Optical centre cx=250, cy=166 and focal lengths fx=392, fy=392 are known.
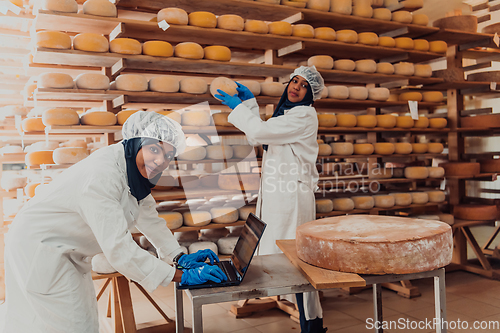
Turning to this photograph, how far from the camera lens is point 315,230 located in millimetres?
1474

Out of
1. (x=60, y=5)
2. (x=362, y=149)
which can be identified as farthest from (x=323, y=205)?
(x=60, y=5)

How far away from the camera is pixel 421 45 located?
3.57 m

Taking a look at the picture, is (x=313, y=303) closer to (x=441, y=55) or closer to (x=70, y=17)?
(x=70, y=17)

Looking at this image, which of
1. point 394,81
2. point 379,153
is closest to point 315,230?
point 379,153

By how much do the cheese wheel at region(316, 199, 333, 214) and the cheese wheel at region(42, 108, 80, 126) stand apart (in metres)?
1.81

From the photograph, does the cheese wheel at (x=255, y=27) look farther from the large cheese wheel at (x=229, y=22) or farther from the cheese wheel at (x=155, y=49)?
the cheese wheel at (x=155, y=49)

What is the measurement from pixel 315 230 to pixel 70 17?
195 centimetres

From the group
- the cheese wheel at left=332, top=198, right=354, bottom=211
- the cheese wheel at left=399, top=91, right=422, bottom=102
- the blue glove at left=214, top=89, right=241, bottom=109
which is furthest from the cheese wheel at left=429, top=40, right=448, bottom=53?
the blue glove at left=214, top=89, right=241, bottom=109

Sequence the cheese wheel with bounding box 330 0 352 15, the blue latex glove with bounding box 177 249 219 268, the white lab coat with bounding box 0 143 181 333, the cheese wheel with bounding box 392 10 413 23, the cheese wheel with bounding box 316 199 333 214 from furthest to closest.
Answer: the cheese wheel with bounding box 392 10 413 23, the cheese wheel with bounding box 330 0 352 15, the cheese wheel with bounding box 316 199 333 214, the blue latex glove with bounding box 177 249 219 268, the white lab coat with bounding box 0 143 181 333

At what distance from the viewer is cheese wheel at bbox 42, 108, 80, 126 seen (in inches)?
90.3

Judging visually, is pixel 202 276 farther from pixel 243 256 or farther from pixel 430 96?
pixel 430 96

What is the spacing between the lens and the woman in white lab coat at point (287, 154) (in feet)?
7.68

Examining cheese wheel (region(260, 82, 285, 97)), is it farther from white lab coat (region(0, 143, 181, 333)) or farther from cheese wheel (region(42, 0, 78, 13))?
white lab coat (region(0, 143, 181, 333))

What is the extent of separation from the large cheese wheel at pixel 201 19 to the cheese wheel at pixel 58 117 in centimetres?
102
